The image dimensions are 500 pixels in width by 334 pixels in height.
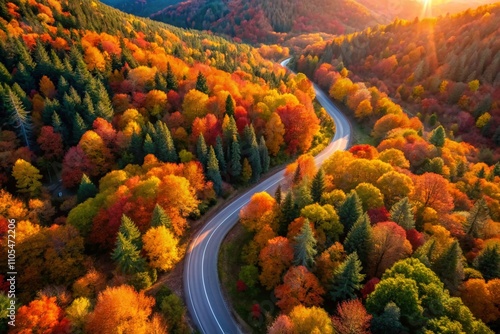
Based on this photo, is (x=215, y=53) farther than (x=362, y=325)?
Yes

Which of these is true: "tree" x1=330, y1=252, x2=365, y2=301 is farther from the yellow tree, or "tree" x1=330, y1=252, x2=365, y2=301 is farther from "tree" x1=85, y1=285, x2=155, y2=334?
the yellow tree

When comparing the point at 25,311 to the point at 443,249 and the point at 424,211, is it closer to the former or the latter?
the point at 443,249

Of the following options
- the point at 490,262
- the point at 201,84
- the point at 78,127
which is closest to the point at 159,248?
the point at 78,127

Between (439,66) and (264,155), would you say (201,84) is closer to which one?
(264,155)

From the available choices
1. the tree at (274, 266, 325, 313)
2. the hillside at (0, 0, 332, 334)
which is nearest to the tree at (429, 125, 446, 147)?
the hillside at (0, 0, 332, 334)

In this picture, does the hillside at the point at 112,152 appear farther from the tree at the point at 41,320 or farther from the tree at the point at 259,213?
the tree at the point at 259,213

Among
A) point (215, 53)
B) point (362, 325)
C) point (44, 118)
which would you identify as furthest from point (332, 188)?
point (215, 53)
